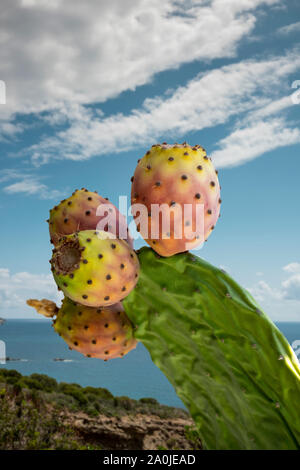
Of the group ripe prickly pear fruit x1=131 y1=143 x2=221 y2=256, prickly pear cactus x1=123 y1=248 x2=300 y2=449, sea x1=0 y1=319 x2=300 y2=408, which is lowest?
prickly pear cactus x1=123 y1=248 x2=300 y2=449

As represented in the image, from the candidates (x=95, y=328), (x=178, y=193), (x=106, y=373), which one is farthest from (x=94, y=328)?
(x=106, y=373)

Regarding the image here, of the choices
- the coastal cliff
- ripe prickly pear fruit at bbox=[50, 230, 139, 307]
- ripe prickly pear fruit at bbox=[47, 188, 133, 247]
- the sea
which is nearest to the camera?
ripe prickly pear fruit at bbox=[50, 230, 139, 307]

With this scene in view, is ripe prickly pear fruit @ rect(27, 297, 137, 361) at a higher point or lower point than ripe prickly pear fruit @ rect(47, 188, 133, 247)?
lower

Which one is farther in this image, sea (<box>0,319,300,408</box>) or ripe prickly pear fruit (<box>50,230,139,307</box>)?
sea (<box>0,319,300,408</box>)

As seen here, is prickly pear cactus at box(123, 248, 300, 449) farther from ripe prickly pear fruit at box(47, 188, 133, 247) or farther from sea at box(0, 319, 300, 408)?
sea at box(0, 319, 300, 408)

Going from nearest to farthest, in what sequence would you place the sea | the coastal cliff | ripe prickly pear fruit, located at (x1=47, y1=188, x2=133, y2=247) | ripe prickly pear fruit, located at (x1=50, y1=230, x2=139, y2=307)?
ripe prickly pear fruit, located at (x1=50, y1=230, x2=139, y2=307) < ripe prickly pear fruit, located at (x1=47, y1=188, x2=133, y2=247) < the coastal cliff < the sea

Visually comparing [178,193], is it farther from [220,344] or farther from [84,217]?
[220,344]

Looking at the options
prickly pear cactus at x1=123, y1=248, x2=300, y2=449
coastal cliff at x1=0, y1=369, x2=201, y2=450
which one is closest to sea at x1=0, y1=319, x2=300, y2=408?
coastal cliff at x1=0, y1=369, x2=201, y2=450

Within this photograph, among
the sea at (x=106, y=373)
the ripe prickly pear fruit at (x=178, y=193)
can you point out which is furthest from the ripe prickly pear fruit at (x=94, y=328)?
the sea at (x=106, y=373)

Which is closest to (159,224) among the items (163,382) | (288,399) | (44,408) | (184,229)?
(184,229)
